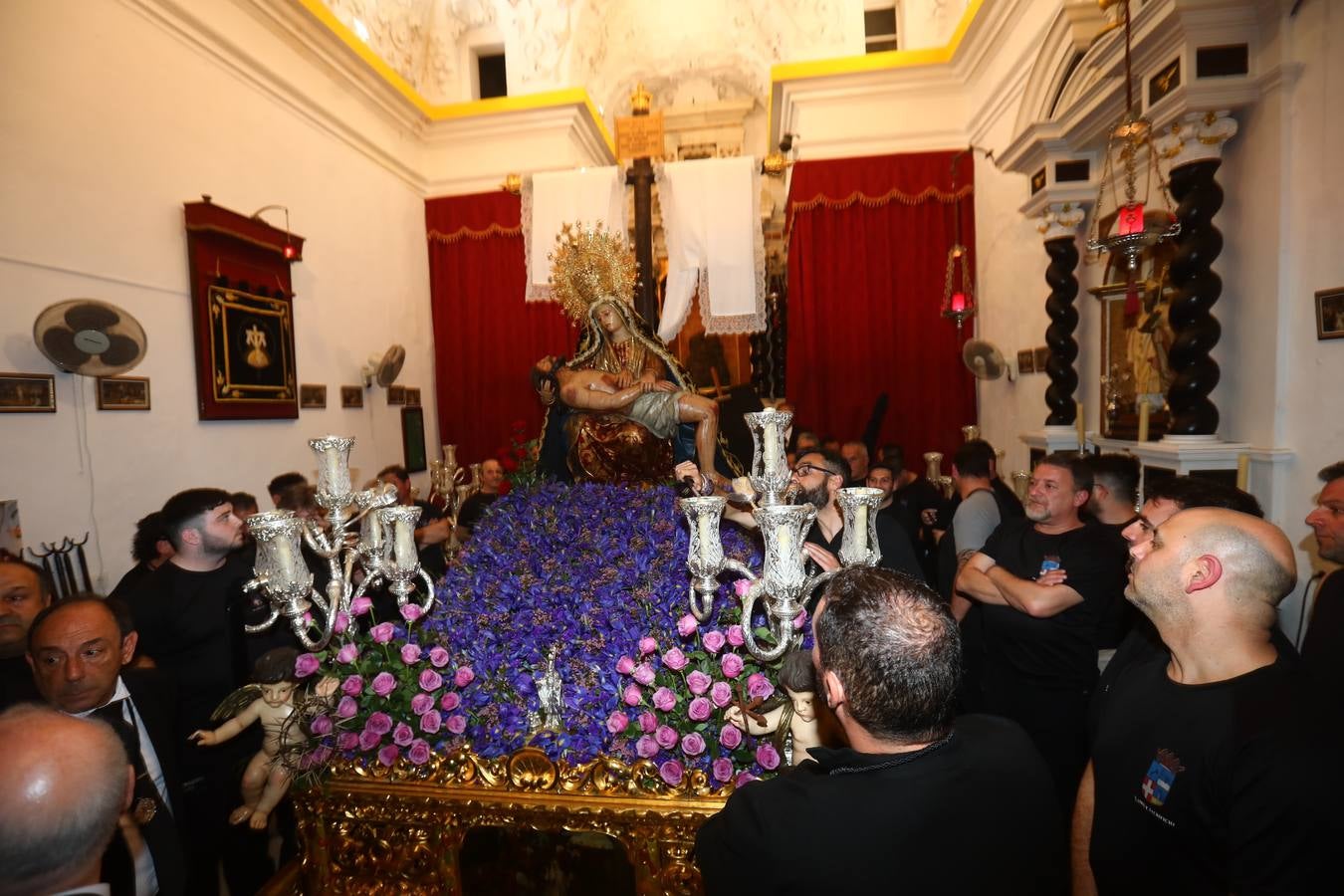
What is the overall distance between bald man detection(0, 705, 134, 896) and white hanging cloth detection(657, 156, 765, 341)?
258 inches

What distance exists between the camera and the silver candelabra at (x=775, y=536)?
1729 mm

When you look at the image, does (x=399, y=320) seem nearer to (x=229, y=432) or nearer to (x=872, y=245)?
(x=229, y=432)

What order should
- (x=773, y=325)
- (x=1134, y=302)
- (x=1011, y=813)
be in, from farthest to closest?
(x=773, y=325), (x=1134, y=302), (x=1011, y=813)

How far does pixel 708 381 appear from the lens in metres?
8.86

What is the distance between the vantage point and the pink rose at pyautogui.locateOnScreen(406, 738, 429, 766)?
213 centimetres

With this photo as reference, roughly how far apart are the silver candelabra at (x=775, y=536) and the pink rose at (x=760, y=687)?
231 mm

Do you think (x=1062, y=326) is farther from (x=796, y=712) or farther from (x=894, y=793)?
(x=894, y=793)

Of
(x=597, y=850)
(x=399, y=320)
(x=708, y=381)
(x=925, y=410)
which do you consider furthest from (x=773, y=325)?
(x=597, y=850)

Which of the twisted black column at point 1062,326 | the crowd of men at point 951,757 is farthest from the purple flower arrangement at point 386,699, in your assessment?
the twisted black column at point 1062,326

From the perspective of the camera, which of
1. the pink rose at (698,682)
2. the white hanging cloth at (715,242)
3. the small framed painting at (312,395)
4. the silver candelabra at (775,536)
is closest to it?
the silver candelabra at (775,536)

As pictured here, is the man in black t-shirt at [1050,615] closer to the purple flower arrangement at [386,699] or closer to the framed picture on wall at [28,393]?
the purple flower arrangement at [386,699]

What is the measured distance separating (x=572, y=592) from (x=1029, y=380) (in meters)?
6.06

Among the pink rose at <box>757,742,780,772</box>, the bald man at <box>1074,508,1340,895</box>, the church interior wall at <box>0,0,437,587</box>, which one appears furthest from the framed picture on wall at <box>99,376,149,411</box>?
the bald man at <box>1074,508,1340,895</box>

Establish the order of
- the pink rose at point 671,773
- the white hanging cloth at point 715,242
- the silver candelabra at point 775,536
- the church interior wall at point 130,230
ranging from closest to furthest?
the silver candelabra at point 775,536 → the pink rose at point 671,773 → the church interior wall at point 130,230 → the white hanging cloth at point 715,242
